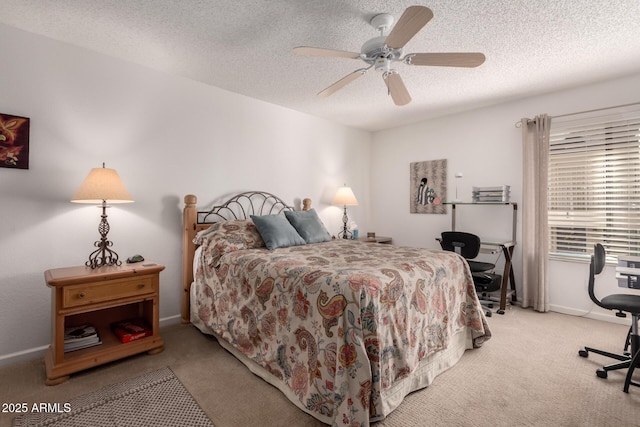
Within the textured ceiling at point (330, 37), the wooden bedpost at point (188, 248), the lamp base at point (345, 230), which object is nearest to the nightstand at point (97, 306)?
the wooden bedpost at point (188, 248)

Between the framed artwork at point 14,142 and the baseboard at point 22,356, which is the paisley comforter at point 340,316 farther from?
the framed artwork at point 14,142

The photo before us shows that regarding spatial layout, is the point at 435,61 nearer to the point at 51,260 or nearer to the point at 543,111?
the point at 543,111

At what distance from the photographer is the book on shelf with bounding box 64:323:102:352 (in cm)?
222

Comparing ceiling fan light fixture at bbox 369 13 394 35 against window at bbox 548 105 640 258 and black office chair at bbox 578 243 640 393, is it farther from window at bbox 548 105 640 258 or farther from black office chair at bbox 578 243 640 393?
window at bbox 548 105 640 258

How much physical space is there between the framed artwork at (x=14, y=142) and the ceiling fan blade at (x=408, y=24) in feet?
9.06

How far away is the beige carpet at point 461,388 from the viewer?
1738 mm

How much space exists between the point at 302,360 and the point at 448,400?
37.0 inches

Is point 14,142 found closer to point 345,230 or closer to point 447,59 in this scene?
point 447,59

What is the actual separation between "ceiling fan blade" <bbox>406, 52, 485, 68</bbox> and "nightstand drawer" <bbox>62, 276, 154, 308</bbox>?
8.34 ft

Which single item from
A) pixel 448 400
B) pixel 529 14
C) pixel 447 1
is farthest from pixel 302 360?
pixel 529 14

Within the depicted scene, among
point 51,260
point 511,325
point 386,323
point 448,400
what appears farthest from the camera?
point 511,325

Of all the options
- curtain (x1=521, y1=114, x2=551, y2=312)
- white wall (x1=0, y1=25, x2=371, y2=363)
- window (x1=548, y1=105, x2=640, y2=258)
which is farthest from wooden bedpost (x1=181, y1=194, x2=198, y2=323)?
window (x1=548, y1=105, x2=640, y2=258)

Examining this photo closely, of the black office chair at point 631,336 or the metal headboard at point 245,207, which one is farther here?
the metal headboard at point 245,207

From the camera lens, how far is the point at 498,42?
8.27ft
